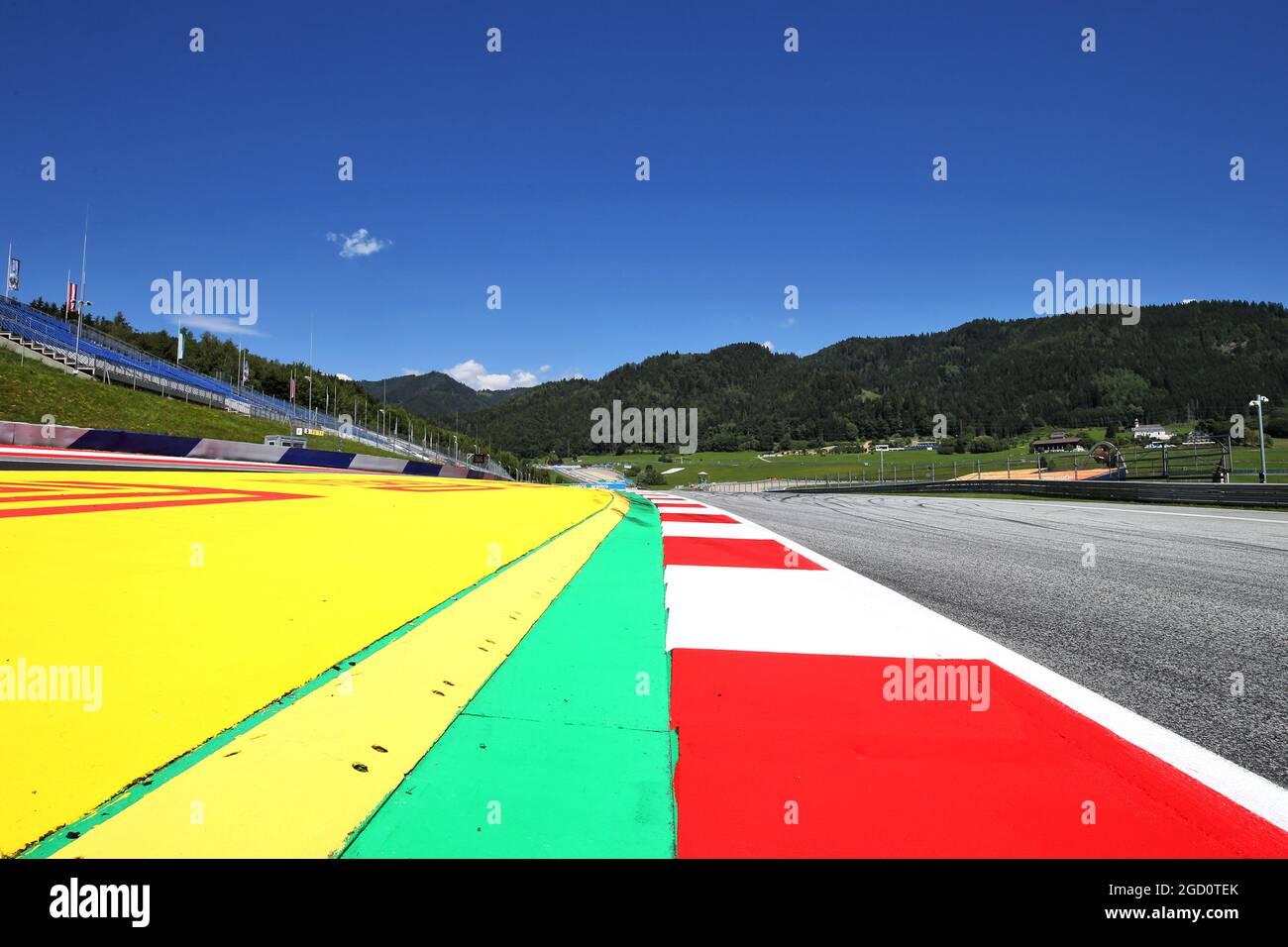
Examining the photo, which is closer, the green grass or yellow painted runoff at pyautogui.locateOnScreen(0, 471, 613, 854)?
yellow painted runoff at pyautogui.locateOnScreen(0, 471, 613, 854)

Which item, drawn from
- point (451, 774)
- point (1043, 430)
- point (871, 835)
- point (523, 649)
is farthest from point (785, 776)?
point (1043, 430)

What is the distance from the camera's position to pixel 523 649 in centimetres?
245

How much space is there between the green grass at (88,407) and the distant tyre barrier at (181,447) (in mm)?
3623

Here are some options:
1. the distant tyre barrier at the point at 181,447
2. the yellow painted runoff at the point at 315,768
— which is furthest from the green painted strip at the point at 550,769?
the distant tyre barrier at the point at 181,447

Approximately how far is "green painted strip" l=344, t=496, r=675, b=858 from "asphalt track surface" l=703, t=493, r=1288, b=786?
162 cm

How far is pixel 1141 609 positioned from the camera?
383cm

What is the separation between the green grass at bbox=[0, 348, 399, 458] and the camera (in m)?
18.0

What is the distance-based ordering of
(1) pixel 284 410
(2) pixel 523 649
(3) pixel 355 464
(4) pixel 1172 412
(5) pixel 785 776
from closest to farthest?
(5) pixel 785 776, (2) pixel 523 649, (3) pixel 355 464, (1) pixel 284 410, (4) pixel 1172 412

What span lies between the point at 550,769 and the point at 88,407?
25882 millimetres

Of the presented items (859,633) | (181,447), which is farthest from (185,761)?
(181,447)

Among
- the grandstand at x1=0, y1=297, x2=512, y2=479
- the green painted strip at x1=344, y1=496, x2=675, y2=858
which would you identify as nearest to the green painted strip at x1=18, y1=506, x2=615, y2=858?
the green painted strip at x1=344, y1=496, x2=675, y2=858

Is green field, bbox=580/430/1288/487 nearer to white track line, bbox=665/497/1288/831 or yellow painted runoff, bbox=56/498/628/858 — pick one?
white track line, bbox=665/497/1288/831

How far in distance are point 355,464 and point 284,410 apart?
32681 mm
